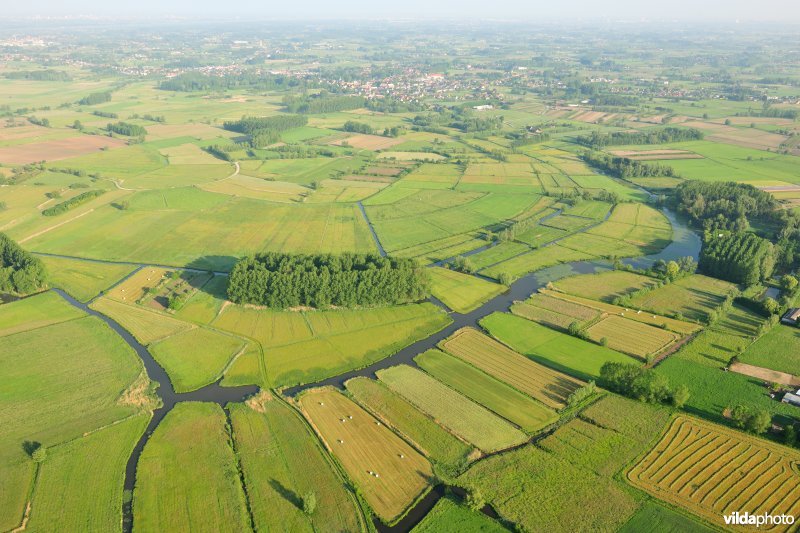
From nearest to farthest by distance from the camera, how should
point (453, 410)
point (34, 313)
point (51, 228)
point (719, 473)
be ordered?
point (719, 473) < point (453, 410) < point (34, 313) < point (51, 228)

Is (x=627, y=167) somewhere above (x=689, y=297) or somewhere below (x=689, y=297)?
above

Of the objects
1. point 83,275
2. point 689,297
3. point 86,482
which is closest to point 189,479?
point 86,482

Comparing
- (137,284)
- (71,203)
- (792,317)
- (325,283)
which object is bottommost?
(137,284)

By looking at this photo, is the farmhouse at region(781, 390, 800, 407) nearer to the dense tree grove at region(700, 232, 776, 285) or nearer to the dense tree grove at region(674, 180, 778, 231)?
the dense tree grove at region(700, 232, 776, 285)

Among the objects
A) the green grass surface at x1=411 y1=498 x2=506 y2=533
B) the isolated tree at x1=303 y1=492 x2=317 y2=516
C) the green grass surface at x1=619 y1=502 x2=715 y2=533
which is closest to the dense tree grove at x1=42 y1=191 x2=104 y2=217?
the isolated tree at x1=303 y1=492 x2=317 y2=516

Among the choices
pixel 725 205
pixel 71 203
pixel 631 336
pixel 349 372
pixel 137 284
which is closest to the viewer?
pixel 349 372

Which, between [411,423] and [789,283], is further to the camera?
[789,283]

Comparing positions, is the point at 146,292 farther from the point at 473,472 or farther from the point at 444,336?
the point at 473,472

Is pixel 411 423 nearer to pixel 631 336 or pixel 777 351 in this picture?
pixel 631 336
